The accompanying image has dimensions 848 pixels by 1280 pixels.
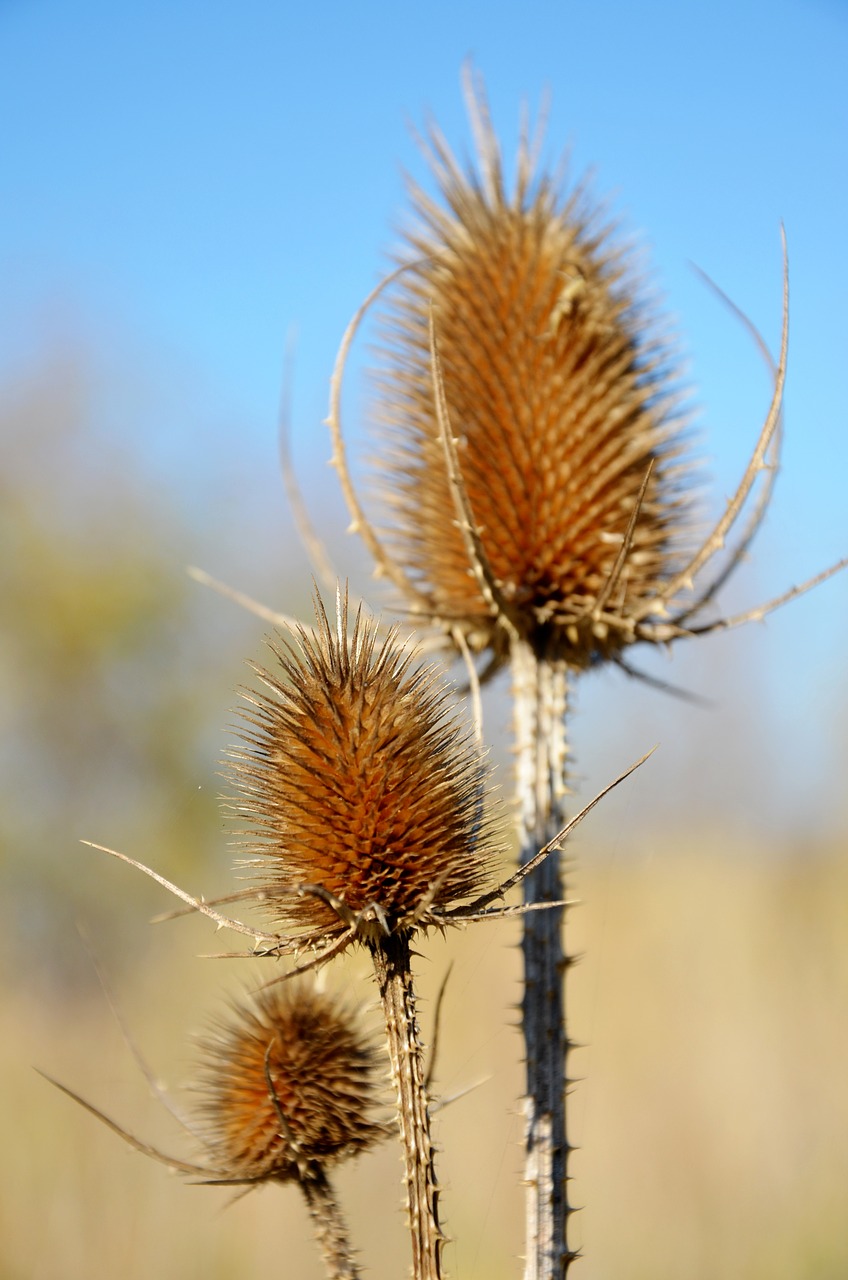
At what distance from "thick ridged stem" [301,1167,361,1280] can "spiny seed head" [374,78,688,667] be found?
1.15 meters

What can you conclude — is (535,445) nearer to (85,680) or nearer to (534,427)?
(534,427)

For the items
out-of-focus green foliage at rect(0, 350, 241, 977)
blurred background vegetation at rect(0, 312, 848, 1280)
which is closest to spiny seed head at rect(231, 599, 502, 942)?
blurred background vegetation at rect(0, 312, 848, 1280)

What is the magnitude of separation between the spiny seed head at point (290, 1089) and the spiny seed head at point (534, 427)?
91cm

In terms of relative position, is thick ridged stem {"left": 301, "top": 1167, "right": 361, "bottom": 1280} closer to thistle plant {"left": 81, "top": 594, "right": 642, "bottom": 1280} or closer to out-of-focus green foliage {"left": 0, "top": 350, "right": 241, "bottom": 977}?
thistle plant {"left": 81, "top": 594, "right": 642, "bottom": 1280}

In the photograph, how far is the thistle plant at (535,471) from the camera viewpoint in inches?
85.9

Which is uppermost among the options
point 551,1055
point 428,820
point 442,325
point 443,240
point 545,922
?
point 443,240

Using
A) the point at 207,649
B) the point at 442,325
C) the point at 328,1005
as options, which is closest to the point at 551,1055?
the point at 328,1005

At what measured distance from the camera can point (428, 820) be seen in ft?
4.64

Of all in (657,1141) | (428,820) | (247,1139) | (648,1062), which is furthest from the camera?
(648,1062)

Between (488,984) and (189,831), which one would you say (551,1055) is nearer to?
(488,984)

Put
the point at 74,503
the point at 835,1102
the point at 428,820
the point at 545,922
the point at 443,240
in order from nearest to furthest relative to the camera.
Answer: the point at 428,820 < the point at 545,922 < the point at 443,240 < the point at 835,1102 < the point at 74,503

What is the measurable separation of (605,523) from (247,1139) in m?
1.47

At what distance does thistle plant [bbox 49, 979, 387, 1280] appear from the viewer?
1629 mm

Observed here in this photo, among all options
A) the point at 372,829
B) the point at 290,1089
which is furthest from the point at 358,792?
the point at 290,1089
